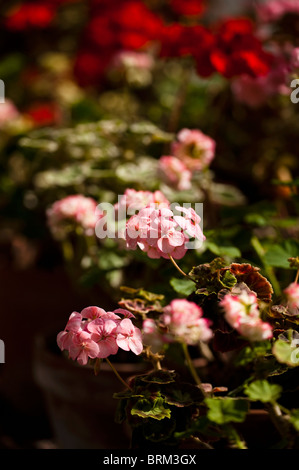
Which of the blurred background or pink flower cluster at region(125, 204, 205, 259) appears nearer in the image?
pink flower cluster at region(125, 204, 205, 259)

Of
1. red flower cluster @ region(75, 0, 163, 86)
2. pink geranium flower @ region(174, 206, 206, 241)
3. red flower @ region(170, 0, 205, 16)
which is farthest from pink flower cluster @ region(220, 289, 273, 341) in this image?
red flower @ region(170, 0, 205, 16)

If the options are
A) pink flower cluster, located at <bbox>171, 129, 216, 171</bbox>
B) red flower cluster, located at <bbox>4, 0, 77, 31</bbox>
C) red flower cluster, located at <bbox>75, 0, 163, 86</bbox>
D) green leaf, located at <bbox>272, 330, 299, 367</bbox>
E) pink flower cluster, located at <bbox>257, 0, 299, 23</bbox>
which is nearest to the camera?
green leaf, located at <bbox>272, 330, 299, 367</bbox>

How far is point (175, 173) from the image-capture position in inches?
35.6

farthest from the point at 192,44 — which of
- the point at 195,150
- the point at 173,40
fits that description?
the point at 195,150

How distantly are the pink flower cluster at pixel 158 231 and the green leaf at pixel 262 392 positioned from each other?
0.17m

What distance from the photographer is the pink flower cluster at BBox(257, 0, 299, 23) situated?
1.22 meters

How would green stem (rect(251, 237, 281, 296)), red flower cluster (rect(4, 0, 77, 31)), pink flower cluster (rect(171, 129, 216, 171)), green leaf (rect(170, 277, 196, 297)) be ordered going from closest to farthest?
green leaf (rect(170, 277, 196, 297)), green stem (rect(251, 237, 281, 296)), pink flower cluster (rect(171, 129, 216, 171)), red flower cluster (rect(4, 0, 77, 31))

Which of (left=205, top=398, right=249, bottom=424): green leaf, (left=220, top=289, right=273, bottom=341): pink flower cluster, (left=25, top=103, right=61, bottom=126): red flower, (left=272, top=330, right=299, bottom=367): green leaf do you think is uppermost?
(left=25, top=103, right=61, bottom=126): red flower

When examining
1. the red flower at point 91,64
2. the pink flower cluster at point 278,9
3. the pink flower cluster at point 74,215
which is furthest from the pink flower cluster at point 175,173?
the red flower at point 91,64

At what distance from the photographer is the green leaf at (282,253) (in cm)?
79

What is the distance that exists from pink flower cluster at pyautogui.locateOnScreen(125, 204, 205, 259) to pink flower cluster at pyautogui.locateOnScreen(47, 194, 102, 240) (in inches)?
10.8

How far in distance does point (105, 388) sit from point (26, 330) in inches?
20.5

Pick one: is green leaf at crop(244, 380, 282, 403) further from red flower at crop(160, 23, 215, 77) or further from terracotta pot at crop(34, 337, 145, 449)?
red flower at crop(160, 23, 215, 77)

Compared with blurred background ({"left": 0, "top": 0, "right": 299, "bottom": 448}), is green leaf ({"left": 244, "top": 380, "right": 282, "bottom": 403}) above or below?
below
